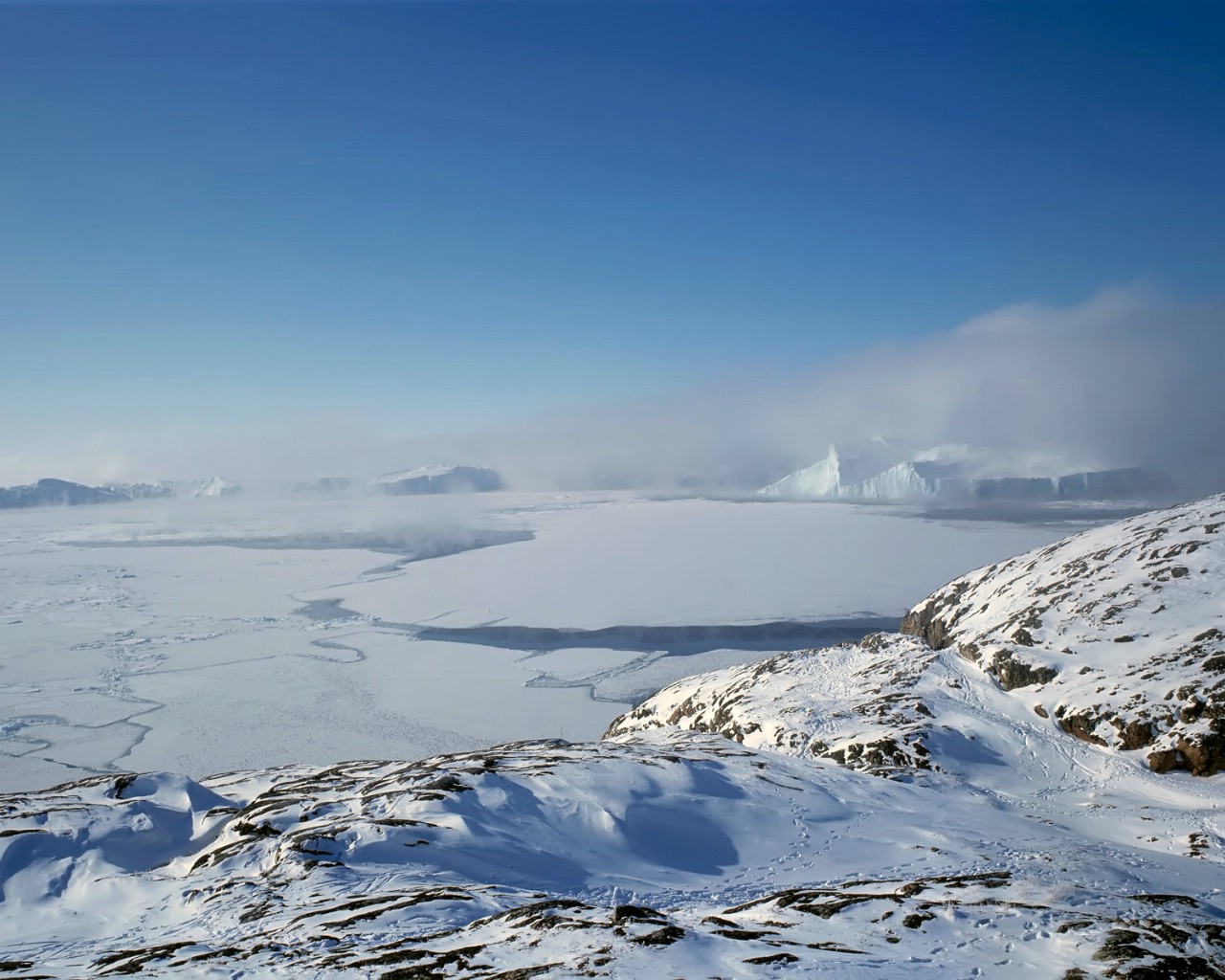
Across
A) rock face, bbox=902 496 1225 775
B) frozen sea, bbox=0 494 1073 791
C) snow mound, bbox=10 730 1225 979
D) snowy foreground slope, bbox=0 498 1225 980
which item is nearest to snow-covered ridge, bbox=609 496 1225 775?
rock face, bbox=902 496 1225 775

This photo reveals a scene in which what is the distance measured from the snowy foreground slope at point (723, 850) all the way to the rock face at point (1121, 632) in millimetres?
178

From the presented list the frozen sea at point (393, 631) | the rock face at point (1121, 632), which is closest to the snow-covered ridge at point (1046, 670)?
the rock face at point (1121, 632)

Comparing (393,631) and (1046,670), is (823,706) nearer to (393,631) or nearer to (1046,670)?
(1046,670)

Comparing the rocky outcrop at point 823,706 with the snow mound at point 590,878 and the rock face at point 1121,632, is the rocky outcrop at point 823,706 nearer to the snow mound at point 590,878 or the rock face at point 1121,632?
the snow mound at point 590,878

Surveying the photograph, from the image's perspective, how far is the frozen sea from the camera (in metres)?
38.7

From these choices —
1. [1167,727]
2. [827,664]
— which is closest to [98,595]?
[827,664]

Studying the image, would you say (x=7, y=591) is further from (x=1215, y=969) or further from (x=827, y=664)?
(x=1215, y=969)

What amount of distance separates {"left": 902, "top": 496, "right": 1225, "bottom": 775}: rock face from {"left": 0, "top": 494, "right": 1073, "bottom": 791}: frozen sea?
20.8 m

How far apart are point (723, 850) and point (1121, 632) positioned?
2664 centimetres

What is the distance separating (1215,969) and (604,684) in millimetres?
41069

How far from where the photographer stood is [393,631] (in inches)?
2419

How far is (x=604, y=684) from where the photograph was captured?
48000 mm

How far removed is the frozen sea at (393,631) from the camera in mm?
38688

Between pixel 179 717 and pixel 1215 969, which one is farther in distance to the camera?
pixel 179 717
